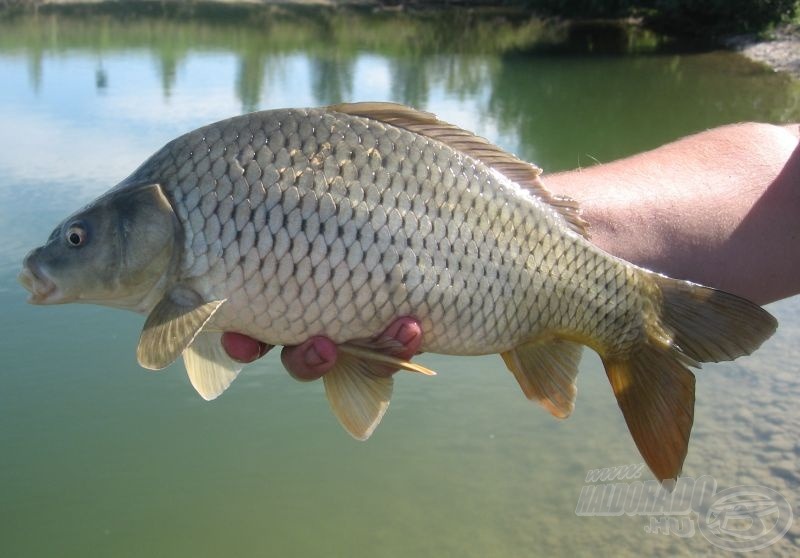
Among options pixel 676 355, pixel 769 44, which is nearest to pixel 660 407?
pixel 676 355

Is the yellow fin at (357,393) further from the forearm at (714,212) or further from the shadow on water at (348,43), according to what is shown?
the shadow on water at (348,43)

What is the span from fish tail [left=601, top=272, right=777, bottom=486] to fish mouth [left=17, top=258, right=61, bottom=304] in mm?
881

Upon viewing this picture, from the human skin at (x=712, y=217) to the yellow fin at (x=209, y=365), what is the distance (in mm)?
60

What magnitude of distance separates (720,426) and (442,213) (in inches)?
120

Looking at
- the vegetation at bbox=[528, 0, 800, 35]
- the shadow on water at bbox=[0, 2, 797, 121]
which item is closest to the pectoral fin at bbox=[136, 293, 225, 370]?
the shadow on water at bbox=[0, 2, 797, 121]

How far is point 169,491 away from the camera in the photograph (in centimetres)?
369

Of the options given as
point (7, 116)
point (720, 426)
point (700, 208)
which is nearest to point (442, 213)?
point (700, 208)

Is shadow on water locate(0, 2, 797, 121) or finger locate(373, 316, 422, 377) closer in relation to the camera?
finger locate(373, 316, 422, 377)

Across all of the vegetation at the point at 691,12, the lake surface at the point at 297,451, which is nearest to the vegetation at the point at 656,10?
the vegetation at the point at 691,12

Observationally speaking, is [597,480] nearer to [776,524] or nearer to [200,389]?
[776,524]

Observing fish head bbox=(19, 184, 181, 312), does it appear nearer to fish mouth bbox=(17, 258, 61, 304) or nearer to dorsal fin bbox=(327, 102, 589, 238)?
fish mouth bbox=(17, 258, 61, 304)

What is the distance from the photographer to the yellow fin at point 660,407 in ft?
4.17

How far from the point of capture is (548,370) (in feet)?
4.58

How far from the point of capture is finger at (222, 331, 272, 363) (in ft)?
4.65
